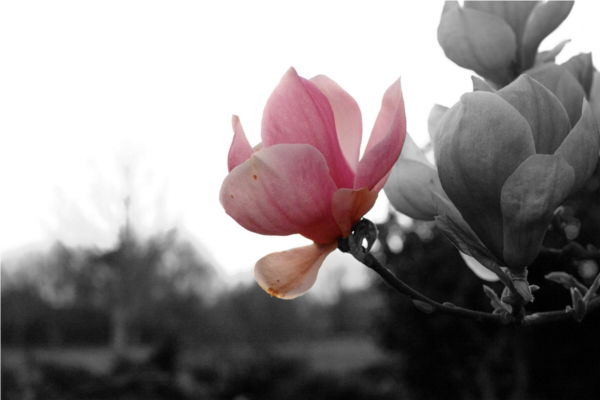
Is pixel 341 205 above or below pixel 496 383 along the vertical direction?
above

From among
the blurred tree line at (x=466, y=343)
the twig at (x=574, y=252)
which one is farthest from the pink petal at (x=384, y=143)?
the blurred tree line at (x=466, y=343)

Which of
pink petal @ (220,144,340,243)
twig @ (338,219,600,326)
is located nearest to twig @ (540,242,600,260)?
twig @ (338,219,600,326)

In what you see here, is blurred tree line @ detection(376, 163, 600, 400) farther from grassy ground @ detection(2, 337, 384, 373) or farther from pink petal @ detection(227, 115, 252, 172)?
grassy ground @ detection(2, 337, 384, 373)

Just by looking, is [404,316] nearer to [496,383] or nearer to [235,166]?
[496,383]

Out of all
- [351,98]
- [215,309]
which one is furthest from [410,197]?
[215,309]

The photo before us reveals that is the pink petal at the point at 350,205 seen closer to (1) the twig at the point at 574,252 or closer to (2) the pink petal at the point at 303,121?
(2) the pink petal at the point at 303,121
